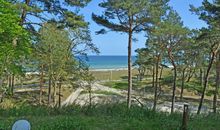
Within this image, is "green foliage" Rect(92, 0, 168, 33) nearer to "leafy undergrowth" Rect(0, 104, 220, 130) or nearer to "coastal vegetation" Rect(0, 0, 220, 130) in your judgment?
"coastal vegetation" Rect(0, 0, 220, 130)

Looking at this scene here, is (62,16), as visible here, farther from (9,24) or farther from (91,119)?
(91,119)

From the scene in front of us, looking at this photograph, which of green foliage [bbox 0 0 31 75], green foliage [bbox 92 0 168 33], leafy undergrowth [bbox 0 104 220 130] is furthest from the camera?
green foliage [bbox 92 0 168 33]

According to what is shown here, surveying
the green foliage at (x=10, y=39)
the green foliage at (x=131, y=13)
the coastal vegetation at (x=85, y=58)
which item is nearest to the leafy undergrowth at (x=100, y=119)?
the coastal vegetation at (x=85, y=58)

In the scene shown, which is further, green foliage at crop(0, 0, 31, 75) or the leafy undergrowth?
green foliage at crop(0, 0, 31, 75)

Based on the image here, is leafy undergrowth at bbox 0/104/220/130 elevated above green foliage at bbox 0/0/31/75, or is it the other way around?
green foliage at bbox 0/0/31/75

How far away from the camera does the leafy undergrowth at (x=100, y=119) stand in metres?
9.10

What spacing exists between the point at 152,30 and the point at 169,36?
7.54m

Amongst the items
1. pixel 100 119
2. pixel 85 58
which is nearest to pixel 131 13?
pixel 85 58

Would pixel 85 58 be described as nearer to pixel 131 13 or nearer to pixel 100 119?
pixel 131 13

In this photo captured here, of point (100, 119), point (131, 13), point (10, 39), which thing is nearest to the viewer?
point (100, 119)

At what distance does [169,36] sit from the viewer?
36.2 meters

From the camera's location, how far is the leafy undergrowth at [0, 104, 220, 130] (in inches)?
358

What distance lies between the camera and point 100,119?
1018 centimetres

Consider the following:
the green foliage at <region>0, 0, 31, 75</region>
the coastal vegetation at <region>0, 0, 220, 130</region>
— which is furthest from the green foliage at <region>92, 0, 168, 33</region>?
the green foliage at <region>0, 0, 31, 75</region>
